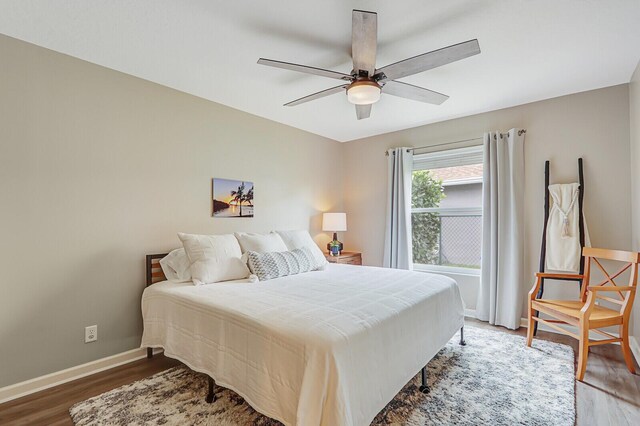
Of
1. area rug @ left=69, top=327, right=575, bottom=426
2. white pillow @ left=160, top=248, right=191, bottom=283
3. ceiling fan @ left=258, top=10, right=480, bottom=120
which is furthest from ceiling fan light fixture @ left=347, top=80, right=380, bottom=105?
area rug @ left=69, top=327, right=575, bottom=426

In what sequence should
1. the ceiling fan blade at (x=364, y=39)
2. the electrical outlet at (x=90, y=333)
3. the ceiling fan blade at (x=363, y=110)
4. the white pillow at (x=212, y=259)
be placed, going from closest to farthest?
the ceiling fan blade at (x=364, y=39) < the electrical outlet at (x=90, y=333) < the white pillow at (x=212, y=259) < the ceiling fan blade at (x=363, y=110)

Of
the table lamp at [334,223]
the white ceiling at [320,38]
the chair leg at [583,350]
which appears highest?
the white ceiling at [320,38]

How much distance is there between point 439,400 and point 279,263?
1.68m

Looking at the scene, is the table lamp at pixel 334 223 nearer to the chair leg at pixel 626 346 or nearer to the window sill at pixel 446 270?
the window sill at pixel 446 270

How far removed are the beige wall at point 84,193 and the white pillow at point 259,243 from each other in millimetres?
465

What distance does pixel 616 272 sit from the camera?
306 centimetres

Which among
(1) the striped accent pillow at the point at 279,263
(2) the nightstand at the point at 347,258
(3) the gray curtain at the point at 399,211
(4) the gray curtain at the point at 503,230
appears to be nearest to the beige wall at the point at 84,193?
(1) the striped accent pillow at the point at 279,263

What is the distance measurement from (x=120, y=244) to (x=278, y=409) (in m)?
2.06

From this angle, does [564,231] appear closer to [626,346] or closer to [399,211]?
[626,346]

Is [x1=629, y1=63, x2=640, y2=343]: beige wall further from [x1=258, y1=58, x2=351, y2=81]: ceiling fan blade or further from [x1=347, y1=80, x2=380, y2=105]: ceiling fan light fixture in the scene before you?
[x1=258, y1=58, x2=351, y2=81]: ceiling fan blade

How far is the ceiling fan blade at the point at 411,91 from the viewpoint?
97.0 inches

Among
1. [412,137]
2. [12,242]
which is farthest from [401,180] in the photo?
[12,242]

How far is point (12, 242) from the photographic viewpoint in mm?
2207

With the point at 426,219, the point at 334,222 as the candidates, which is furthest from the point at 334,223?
the point at 426,219
